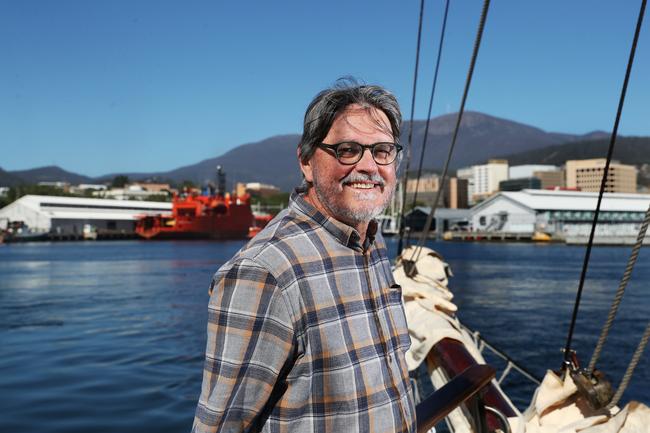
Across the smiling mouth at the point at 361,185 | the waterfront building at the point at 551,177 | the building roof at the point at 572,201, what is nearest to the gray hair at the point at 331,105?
the smiling mouth at the point at 361,185

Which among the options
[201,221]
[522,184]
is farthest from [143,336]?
[522,184]

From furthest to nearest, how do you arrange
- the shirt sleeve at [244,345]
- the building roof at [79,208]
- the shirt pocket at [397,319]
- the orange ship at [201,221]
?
the building roof at [79,208] → the orange ship at [201,221] → the shirt pocket at [397,319] → the shirt sleeve at [244,345]

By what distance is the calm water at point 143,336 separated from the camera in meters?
6.05

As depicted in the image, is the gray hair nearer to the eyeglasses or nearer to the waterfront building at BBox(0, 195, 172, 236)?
the eyeglasses

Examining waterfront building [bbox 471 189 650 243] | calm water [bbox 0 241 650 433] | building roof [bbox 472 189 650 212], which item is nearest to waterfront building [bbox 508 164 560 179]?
building roof [bbox 472 189 650 212]

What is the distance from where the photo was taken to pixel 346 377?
49.9 inches

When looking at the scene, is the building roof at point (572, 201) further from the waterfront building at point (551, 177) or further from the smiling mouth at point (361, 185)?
the waterfront building at point (551, 177)

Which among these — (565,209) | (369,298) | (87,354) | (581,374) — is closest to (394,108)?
(369,298)

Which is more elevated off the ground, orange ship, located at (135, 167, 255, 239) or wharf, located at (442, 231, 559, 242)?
orange ship, located at (135, 167, 255, 239)

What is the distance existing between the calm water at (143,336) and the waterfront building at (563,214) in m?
35.4

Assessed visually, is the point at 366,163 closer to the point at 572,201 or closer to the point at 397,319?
the point at 397,319

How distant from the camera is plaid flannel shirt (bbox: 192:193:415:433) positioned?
114 centimetres

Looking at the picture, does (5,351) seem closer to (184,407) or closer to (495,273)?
(184,407)

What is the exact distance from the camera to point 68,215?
2729 inches
